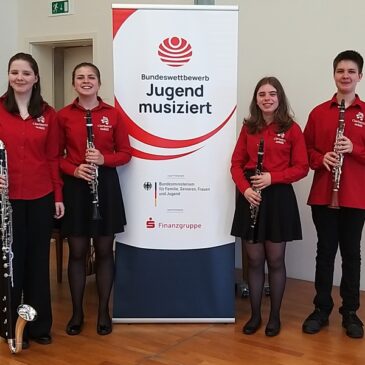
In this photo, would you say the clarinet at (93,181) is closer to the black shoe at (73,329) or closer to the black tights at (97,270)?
the black tights at (97,270)

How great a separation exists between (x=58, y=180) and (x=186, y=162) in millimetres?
770

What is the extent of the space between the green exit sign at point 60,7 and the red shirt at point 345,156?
3.35m

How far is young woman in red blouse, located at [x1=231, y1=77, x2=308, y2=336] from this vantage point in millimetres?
3043

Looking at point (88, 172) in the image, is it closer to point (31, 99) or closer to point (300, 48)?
point (31, 99)

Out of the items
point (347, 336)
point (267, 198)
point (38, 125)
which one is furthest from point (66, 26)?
point (347, 336)

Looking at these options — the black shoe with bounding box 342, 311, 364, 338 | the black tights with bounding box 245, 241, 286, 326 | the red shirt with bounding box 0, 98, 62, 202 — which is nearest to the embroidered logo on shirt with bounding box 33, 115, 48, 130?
the red shirt with bounding box 0, 98, 62, 202

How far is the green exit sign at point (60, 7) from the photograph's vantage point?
5516 millimetres

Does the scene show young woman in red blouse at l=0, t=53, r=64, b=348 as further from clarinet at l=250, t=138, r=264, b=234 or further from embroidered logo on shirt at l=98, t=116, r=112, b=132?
clarinet at l=250, t=138, r=264, b=234

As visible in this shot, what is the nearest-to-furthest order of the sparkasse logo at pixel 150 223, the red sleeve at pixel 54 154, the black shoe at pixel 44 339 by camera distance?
the red sleeve at pixel 54 154 → the black shoe at pixel 44 339 → the sparkasse logo at pixel 150 223

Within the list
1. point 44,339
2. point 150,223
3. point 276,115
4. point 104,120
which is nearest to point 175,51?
point 104,120

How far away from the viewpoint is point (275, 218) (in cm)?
306

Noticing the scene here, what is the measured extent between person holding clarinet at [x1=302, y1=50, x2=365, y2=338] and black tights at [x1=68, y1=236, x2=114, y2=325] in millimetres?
1206

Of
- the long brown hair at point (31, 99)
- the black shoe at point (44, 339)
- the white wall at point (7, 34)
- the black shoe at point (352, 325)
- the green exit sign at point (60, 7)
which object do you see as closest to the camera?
the long brown hair at point (31, 99)

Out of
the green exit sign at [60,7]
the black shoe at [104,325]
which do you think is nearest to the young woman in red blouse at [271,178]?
the black shoe at [104,325]
